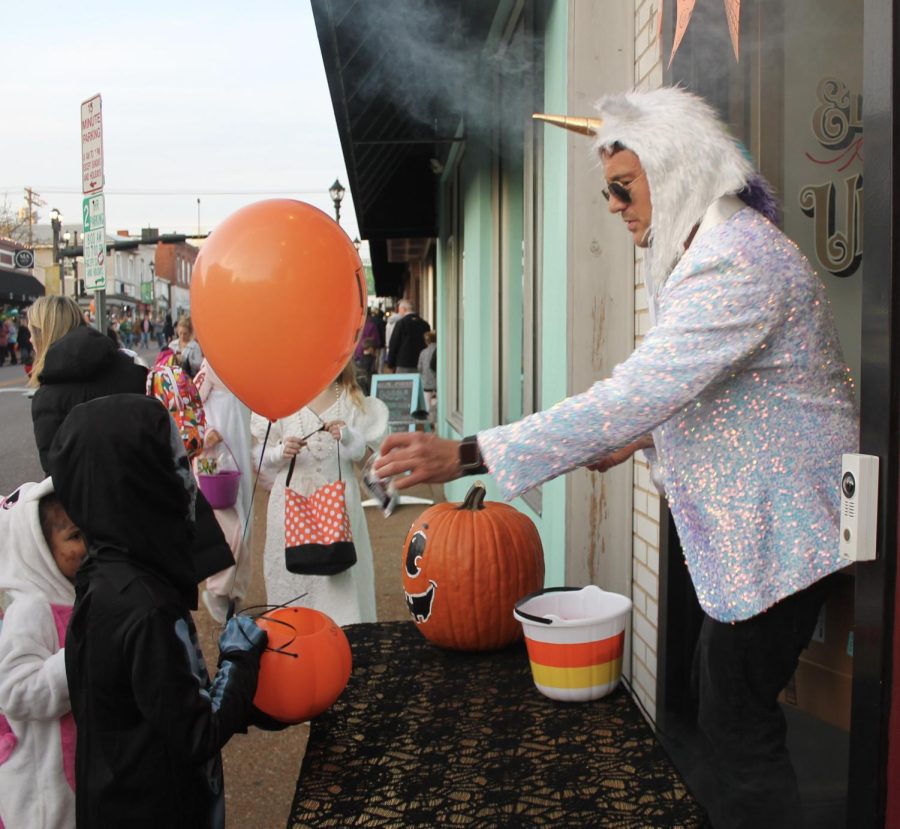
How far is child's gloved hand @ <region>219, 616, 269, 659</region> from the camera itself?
2135 millimetres

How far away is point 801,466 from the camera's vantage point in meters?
1.67

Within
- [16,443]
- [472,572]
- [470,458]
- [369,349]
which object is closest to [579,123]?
[470,458]

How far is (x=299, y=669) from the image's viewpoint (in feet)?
7.09

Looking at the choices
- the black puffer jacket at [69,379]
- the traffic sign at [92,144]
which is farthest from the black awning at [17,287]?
the black puffer jacket at [69,379]

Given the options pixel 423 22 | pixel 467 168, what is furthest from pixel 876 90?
pixel 467 168

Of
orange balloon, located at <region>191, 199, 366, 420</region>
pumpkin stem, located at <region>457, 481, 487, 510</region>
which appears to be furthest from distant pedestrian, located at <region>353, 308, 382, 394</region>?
orange balloon, located at <region>191, 199, 366, 420</region>

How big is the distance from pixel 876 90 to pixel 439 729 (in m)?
1.70

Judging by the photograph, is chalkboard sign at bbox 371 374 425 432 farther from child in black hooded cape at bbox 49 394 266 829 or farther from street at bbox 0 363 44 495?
child in black hooded cape at bbox 49 394 266 829

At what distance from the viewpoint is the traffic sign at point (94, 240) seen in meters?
5.75

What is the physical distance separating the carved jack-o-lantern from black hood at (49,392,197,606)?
107 cm

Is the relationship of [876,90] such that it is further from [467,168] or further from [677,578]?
[467,168]

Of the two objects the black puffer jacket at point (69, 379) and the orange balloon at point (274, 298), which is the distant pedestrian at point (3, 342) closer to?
the black puffer jacket at point (69, 379)

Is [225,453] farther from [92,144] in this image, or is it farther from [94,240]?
[92,144]

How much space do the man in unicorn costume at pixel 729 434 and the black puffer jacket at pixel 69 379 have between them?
8.61ft
